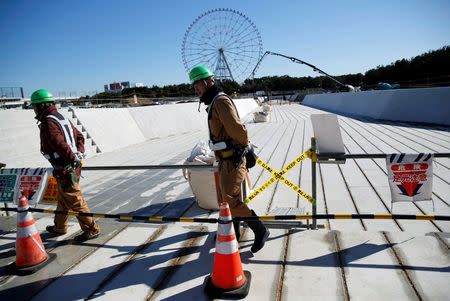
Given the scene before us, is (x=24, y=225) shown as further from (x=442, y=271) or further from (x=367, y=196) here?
(x=367, y=196)

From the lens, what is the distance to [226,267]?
2.37 metres

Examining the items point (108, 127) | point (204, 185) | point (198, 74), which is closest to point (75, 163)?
point (204, 185)

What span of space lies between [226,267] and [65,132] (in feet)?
8.24

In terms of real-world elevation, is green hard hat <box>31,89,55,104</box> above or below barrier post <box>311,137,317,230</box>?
above

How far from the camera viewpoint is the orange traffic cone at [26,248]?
2910 mm

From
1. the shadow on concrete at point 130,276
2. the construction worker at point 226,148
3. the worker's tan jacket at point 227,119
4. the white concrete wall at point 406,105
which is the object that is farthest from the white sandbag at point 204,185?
the white concrete wall at point 406,105

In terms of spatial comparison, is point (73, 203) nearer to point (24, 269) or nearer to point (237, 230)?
point (24, 269)

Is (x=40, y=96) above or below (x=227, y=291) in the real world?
above

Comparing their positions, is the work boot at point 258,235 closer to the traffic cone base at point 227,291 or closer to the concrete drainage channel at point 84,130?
the traffic cone base at point 227,291

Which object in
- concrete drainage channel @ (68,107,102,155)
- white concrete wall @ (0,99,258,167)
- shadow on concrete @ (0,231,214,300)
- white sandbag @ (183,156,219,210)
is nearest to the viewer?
shadow on concrete @ (0,231,214,300)

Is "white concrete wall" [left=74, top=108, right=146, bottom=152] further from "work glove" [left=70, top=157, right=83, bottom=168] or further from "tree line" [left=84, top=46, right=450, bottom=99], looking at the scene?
"tree line" [left=84, top=46, right=450, bottom=99]

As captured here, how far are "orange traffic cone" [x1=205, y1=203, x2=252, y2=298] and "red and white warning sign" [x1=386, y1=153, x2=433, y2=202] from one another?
1863mm

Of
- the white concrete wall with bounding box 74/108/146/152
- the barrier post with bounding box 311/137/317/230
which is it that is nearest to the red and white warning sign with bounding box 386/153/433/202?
the barrier post with bounding box 311/137/317/230

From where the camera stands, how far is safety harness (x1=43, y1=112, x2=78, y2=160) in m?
3.30
